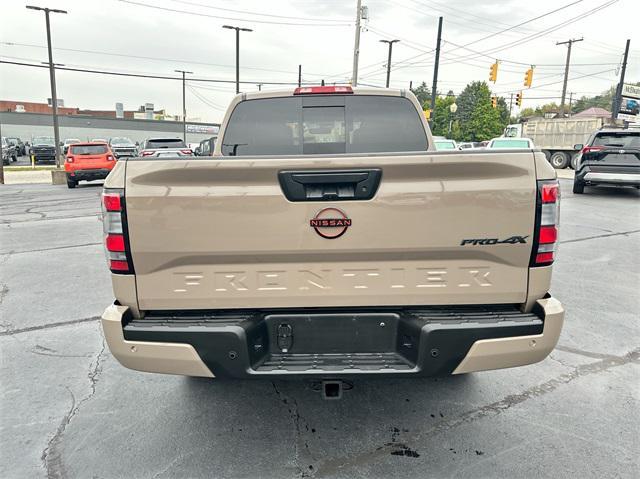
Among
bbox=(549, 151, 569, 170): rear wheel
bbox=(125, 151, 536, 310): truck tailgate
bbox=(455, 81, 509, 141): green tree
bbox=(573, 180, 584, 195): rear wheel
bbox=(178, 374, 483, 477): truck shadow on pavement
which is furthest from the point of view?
bbox=(455, 81, 509, 141): green tree

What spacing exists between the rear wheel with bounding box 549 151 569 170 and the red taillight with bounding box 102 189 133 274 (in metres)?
28.5

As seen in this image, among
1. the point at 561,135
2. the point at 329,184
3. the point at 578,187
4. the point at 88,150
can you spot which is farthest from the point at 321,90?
the point at 561,135

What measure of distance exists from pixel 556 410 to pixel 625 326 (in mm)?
2126

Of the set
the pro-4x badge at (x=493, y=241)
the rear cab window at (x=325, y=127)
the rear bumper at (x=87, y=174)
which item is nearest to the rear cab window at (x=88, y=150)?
the rear bumper at (x=87, y=174)

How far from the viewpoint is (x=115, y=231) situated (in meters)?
2.30

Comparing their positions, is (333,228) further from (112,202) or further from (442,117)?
(442,117)

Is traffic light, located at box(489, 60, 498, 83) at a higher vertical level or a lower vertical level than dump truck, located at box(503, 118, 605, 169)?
higher

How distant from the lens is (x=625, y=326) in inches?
182

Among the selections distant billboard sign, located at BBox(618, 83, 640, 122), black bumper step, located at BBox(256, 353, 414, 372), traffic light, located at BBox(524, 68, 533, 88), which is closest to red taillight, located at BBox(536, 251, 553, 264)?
black bumper step, located at BBox(256, 353, 414, 372)

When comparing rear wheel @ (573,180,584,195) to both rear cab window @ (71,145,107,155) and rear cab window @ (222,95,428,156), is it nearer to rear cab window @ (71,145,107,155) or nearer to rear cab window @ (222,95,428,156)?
rear cab window @ (222,95,428,156)

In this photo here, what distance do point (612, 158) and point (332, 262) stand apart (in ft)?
46.8

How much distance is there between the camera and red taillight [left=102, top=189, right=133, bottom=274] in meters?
2.27

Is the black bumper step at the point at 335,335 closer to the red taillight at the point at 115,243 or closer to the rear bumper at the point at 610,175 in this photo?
the red taillight at the point at 115,243

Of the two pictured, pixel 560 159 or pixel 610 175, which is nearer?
pixel 610 175
